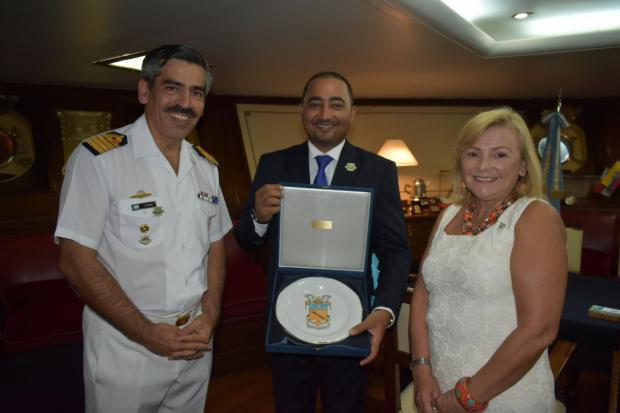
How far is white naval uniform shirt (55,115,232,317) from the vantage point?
4.63 ft

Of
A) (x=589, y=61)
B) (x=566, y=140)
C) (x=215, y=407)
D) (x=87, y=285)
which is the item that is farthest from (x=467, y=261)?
(x=566, y=140)

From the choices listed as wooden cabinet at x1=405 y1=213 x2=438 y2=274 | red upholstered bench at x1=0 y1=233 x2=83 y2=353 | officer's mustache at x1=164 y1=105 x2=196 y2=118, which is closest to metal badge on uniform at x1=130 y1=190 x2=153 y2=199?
officer's mustache at x1=164 y1=105 x2=196 y2=118

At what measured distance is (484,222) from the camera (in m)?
1.49

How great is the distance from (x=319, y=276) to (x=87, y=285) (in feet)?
2.56

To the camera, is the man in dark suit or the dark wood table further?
the dark wood table

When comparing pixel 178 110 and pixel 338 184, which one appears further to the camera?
pixel 338 184

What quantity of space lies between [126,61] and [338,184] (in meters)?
2.70

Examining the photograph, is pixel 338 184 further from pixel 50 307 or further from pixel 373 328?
pixel 50 307

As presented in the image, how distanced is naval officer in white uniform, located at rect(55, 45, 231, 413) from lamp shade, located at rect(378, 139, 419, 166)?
4595mm

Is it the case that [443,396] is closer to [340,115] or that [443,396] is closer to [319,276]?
[319,276]

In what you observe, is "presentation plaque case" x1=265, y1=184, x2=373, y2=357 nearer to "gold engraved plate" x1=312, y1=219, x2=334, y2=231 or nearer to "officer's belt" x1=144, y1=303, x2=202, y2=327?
"gold engraved plate" x1=312, y1=219, x2=334, y2=231

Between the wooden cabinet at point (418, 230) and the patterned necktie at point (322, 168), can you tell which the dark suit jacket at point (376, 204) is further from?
the wooden cabinet at point (418, 230)

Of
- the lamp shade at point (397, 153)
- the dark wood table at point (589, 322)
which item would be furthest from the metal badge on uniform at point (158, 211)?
the lamp shade at point (397, 153)

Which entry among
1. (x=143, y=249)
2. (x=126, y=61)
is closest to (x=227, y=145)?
(x=126, y=61)
